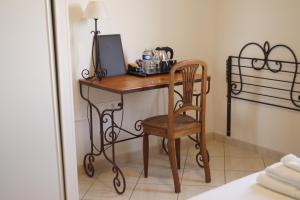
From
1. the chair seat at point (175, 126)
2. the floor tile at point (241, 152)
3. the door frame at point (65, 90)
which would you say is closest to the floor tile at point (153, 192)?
the chair seat at point (175, 126)

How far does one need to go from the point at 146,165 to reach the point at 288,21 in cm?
164

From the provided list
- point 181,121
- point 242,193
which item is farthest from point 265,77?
point 242,193

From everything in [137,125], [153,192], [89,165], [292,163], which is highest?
[292,163]

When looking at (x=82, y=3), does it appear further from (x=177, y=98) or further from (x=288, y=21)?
(x=288, y=21)

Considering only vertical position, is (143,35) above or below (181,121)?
above

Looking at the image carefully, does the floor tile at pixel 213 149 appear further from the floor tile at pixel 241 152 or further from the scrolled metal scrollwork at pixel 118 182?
the scrolled metal scrollwork at pixel 118 182

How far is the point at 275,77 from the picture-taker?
3.41m

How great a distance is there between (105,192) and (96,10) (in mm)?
1341

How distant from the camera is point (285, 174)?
64.6 inches

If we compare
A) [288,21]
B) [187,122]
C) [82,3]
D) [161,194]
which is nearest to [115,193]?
[161,194]

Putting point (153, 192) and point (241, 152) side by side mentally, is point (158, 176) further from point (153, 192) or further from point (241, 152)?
point (241, 152)

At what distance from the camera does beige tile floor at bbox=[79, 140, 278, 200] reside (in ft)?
9.59

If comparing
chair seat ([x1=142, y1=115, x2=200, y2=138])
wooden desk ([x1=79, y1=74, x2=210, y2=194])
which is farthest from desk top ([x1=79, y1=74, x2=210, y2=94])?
chair seat ([x1=142, y1=115, x2=200, y2=138])

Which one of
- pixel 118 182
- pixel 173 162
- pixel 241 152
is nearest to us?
pixel 173 162
